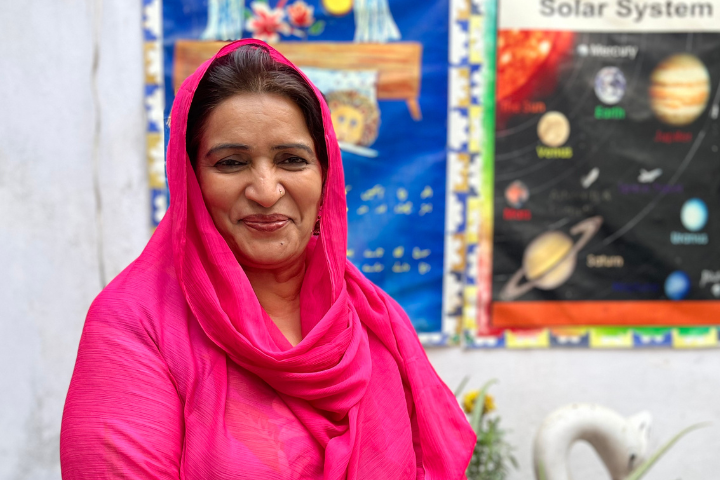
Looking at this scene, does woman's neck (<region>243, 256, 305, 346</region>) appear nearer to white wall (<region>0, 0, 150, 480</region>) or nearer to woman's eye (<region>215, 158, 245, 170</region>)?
woman's eye (<region>215, 158, 245, 170</region>)

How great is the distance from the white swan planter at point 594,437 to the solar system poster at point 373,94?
871mm

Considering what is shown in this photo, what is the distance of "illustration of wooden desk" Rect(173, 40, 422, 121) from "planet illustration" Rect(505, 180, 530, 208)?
53 cm

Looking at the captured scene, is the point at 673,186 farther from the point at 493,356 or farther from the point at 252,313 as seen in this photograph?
the point at 252,313

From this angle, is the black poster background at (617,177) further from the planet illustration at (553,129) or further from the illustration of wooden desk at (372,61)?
the illustration of wooden desk at (372,61)

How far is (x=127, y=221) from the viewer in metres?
2.47

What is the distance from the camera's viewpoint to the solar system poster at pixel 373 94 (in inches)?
94.5

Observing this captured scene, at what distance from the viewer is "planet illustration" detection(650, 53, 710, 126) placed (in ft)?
8.41

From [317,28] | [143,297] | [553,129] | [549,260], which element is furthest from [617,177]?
[143,297]

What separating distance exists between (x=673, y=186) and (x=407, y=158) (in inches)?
44.7

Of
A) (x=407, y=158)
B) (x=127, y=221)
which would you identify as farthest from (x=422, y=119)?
(x=127, y=221)

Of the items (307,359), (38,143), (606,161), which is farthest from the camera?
(606,161)

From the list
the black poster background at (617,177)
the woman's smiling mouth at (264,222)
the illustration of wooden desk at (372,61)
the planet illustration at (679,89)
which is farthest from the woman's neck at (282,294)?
the planet illustration at (679,89)

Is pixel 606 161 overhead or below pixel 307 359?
overhead

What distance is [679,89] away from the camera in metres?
2.58
